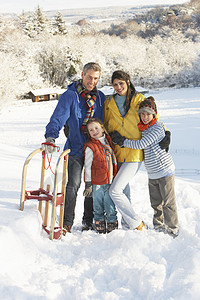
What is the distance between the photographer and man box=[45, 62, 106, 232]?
3.33 metres

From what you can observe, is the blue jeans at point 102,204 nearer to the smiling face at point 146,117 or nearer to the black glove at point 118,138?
the black glove at point 118,138

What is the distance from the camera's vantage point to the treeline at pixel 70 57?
3862 centimetres

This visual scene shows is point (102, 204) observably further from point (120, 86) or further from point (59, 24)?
point (59, 24)

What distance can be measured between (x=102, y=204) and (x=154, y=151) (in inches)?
33.7

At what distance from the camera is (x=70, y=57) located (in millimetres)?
42406

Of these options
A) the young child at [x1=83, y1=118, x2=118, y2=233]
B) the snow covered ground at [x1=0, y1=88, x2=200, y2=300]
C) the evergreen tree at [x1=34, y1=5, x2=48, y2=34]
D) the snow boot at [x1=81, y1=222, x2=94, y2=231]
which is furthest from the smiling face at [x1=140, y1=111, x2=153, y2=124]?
the evergreen tree at [x1=34, y1=5, x2=48, y2=34]

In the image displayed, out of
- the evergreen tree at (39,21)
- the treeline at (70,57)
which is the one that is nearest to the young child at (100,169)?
the treeline at (70,57)

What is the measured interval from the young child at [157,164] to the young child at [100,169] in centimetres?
16

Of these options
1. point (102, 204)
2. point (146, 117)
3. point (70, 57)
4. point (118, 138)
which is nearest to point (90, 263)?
point (102, 204)

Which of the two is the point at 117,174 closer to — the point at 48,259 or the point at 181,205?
the point at 48,259

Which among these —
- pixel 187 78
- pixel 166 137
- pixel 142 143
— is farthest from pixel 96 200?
pixel 187 78

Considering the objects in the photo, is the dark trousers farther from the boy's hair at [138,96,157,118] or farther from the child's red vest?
the boy's hair at [138,96,157,118]

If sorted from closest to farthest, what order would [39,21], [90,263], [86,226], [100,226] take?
1. [90,263]
2. [100,226]
3. [86,226]
4. [39,21]

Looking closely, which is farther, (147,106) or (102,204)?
(102,204)
